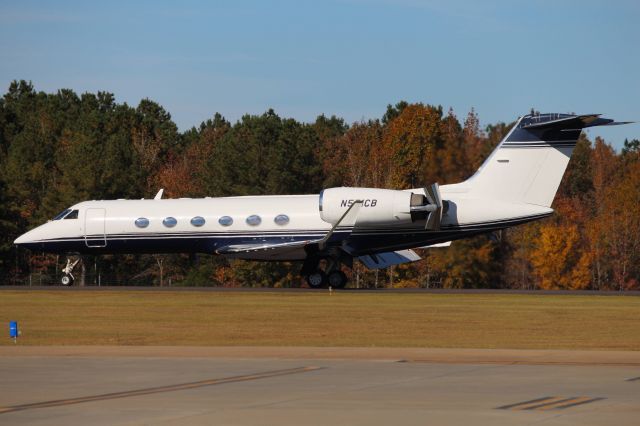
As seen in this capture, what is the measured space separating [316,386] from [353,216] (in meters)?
22.9

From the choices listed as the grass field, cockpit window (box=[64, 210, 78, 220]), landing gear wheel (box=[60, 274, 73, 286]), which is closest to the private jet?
cockpit window (box=[64, 210, 78, 220])

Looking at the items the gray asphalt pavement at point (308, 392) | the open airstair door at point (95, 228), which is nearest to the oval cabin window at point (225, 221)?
the open airstair door at point (95, 228)

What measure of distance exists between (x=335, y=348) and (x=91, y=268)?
4590 cm

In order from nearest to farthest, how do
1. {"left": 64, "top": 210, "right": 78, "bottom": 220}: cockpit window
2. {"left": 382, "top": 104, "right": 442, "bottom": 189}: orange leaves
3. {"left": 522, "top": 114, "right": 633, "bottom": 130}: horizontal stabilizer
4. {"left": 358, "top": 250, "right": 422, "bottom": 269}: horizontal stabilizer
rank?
{"left": 522, "top": 114, "right": 633, "bottom": 130}: horizontal stabilizer, {"left": 358, "top": 250, "right": 422, "bottom": 269}: horizontal stabilizer, {"left": 64, "top": 210, "right": 78, "bottom": 220}: cockpit window, {"left": 382, "top": 104, "right": 442, "bottom": 189}: orange leaves

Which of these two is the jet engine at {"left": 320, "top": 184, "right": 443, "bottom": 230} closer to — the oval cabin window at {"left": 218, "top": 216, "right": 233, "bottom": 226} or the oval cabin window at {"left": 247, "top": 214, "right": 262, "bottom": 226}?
the oval cabin window at {"left": 247, "top": 214, "right": 262, "bottom": 226}

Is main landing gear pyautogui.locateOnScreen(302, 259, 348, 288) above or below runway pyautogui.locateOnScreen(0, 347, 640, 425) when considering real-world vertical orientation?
above

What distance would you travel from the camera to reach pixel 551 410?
14.3 metres

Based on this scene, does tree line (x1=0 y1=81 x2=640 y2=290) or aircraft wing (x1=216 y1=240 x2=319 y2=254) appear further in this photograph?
tree line (x1=0 y1=81 x2=640 y2=290)

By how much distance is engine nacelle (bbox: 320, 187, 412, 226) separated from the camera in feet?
128

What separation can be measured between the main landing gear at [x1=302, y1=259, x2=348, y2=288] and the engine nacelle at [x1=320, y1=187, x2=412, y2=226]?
2781mm

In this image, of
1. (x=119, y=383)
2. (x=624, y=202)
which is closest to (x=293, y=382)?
(x=119, y=383)

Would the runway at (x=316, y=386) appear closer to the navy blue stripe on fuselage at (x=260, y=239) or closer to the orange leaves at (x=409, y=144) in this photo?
the navy blue stripe on fuselage at (x=260, y=239)

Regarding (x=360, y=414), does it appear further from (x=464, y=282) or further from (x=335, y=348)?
(x=464, y=282)

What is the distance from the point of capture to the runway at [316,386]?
45.8ft
